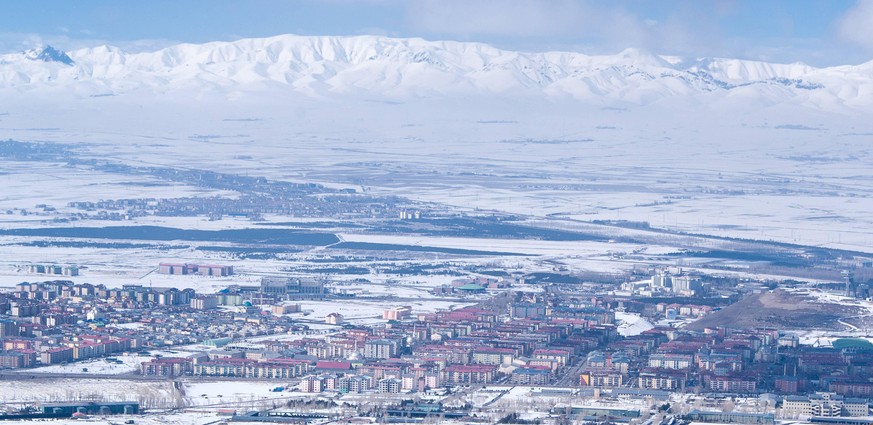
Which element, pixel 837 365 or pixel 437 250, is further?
pixel 437 250

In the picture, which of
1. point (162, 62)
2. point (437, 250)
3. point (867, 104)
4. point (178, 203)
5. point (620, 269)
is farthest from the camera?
point (162, 62)

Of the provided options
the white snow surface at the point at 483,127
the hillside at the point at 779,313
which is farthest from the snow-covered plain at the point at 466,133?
the hillside at the point at 779,313

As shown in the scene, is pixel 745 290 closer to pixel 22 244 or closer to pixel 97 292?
pixel 97 292

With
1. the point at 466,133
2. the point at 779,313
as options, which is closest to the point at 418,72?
the point at 466,133

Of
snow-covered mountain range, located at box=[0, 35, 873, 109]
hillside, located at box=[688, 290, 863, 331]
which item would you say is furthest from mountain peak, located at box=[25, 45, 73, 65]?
hillside, located at box=[688, 290, 863, 331]

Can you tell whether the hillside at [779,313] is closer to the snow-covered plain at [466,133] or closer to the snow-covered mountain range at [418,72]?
the snow-covered plain at [466,133]

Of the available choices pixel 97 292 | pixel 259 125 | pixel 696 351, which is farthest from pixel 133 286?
pixel 259 125
